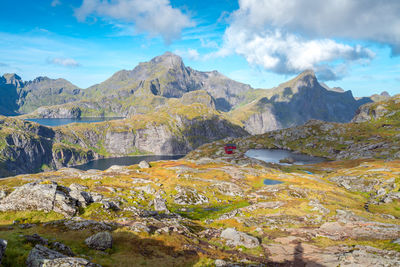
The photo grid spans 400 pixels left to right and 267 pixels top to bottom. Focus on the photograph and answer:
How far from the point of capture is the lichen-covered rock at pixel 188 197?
63.3 m

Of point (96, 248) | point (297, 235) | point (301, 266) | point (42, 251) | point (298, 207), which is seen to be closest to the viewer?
point (42, 251)

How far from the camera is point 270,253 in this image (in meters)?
29.1

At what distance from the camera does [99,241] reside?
2394 centimetres

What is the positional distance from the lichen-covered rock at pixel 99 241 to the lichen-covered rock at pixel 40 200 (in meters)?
11.8

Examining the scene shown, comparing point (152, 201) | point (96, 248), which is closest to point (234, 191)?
point (152, 201)

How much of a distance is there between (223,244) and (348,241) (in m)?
18.4

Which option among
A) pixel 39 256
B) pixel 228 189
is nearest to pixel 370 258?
pixel 39 256

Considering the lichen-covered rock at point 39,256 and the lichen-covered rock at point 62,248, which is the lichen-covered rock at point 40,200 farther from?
the lichen-covered rock at point 39,256

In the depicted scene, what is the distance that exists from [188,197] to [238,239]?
34394 millimetres

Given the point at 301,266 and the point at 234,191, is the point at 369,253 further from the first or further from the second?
the point at 234,191

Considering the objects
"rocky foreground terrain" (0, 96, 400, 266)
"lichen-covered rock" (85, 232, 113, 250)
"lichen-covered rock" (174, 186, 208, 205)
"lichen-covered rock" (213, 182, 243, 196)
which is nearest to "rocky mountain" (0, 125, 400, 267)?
"lichen-covered rock" (85, 232, 113, 250)

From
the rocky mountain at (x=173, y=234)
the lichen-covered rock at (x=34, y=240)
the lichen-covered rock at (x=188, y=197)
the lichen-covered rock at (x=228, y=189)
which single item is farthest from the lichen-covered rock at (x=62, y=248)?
the lichen-covered rock at (x=228, y=189)

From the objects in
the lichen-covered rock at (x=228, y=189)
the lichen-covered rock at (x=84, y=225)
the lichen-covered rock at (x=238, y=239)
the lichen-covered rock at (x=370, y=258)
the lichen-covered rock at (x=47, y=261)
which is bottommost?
the lichen-covered rock at (x=228, y=189)

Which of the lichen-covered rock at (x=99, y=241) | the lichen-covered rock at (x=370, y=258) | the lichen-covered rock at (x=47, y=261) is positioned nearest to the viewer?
the lichen-covered rock at (x=47, y=261)
